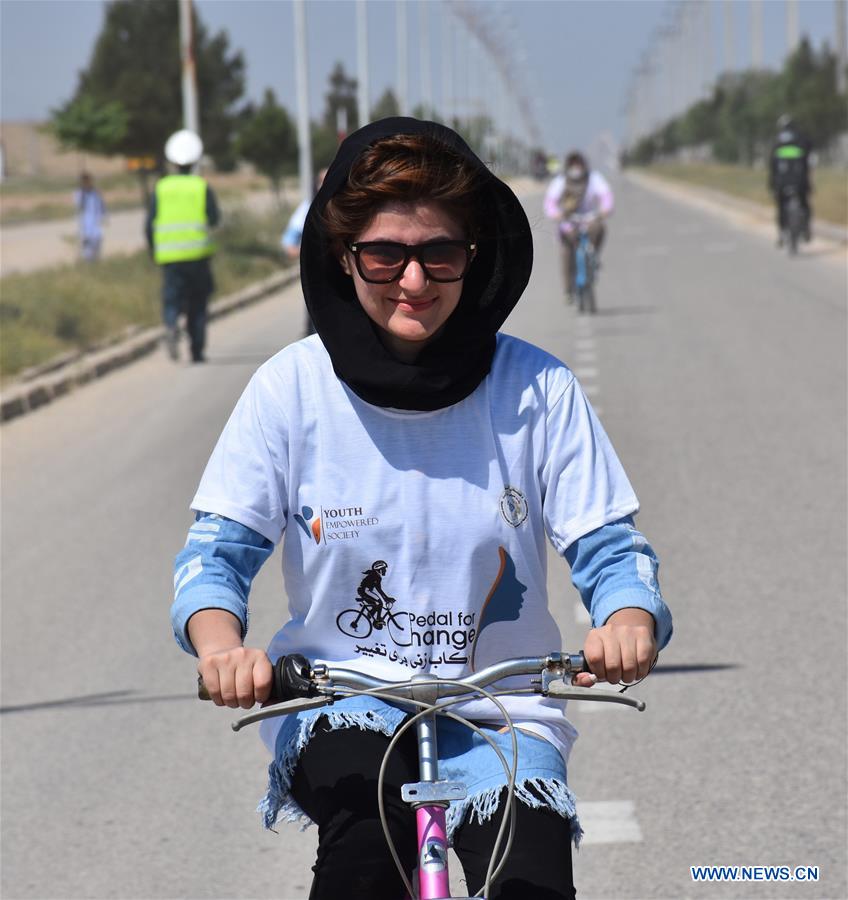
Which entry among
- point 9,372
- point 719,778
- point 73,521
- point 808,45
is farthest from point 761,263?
point 808,45

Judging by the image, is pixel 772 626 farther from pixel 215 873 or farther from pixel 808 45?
pixel 808 45

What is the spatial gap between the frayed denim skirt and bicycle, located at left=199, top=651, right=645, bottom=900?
0.05m

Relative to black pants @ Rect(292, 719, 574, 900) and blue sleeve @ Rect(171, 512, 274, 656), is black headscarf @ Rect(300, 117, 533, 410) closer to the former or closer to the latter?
blue sleeve @ Rect(171, 512, 274, 656)

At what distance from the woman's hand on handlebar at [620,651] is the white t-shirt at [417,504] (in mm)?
255

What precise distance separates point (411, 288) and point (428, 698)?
2.17 feet

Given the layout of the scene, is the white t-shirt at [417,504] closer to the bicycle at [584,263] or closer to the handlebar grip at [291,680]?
the handlebar grip at [291,680]

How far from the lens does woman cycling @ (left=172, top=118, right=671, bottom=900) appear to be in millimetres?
2744

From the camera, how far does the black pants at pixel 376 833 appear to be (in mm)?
2500

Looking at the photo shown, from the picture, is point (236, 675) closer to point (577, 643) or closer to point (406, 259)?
point (406, 259)

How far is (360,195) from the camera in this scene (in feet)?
9.11

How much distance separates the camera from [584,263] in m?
20.3

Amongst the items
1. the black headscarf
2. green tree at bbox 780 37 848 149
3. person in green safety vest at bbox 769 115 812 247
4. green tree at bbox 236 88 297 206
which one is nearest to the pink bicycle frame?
the black headscarf

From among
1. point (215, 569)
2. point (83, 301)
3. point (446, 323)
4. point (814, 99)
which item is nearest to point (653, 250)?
point (83, 301)

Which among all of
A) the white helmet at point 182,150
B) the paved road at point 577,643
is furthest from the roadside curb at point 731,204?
the paved road at point 577,643
